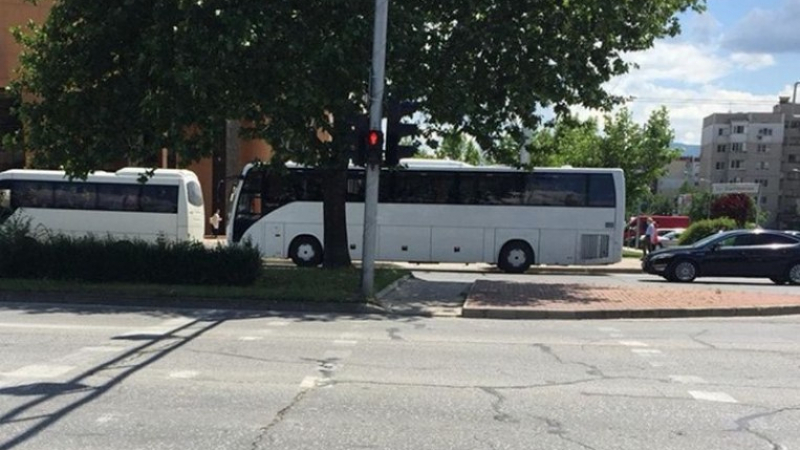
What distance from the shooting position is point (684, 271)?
68.9 feet

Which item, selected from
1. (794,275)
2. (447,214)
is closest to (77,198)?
(447,214)

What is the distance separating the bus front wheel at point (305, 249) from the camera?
2383 cm

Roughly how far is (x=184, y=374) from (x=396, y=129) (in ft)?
24.1

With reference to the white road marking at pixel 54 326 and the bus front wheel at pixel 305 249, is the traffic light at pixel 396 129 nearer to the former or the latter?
the white road marking at pixel 54 326

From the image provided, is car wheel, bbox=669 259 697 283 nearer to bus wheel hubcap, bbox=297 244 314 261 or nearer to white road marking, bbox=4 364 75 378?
bus wheel hubcap, bbox=297 244 314 261

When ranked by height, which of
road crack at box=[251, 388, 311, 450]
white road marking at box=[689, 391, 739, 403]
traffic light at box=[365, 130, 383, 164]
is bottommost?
road crack at box=[251, 388, 311, 450]

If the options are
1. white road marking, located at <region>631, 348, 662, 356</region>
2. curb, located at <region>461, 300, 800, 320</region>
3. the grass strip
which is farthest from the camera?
the grass strip

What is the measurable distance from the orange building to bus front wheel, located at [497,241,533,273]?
12197mm

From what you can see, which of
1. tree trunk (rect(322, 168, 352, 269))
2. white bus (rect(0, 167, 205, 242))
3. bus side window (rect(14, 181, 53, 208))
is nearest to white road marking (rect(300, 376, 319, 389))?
tree trunk (rect(322, 168, 352, 269))

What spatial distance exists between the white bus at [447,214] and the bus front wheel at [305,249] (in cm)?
3

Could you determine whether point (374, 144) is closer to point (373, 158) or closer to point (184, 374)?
point (373, 158)

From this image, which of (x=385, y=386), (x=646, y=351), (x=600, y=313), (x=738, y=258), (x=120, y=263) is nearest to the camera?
(x=385, y=386)

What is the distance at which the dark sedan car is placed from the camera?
2072cm

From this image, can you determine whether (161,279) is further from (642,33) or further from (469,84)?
(642,33)
